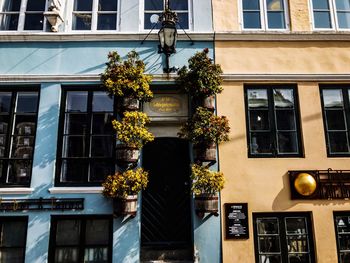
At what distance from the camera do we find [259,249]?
7.61 meters

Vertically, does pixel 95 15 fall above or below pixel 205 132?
above

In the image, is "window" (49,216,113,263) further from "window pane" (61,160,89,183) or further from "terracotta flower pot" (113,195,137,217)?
"window pane" (61,160,89,183)

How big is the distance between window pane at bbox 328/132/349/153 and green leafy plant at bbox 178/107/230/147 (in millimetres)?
2692

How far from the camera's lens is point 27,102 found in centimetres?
833

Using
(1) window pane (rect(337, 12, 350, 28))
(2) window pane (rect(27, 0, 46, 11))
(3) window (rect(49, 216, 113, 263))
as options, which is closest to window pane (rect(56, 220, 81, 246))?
(3) window (rect(49, 216, 113, 263))

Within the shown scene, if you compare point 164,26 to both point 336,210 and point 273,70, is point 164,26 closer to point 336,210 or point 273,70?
point 273,70

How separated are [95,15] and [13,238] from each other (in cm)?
573

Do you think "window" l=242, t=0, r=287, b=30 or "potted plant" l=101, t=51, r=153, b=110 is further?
"window" l=242, t=0, r=287, b=30

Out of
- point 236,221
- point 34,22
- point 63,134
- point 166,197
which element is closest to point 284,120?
point 236,221

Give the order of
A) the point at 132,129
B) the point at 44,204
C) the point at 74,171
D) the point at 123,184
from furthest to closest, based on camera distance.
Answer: the point at 74,171, the point at 44,204, the point at 132,129, the point at 123,184

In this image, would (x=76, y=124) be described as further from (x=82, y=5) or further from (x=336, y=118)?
(x=336, y=118)

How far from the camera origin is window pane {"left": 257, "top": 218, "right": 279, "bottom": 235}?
7719 millimetres

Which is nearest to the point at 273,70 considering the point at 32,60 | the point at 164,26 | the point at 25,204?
the point at 164,26

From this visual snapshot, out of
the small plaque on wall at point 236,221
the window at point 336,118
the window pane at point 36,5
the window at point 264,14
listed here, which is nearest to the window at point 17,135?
the window pane at point 36,5
